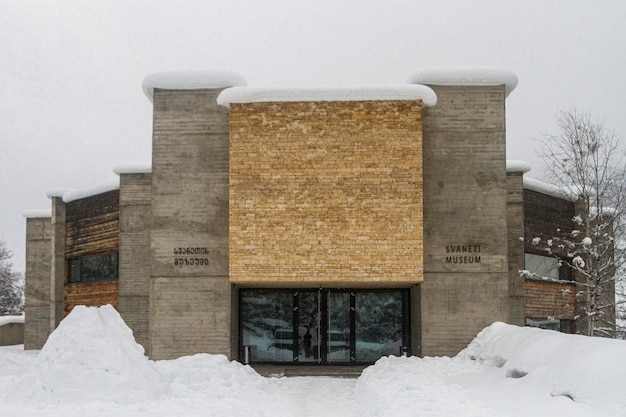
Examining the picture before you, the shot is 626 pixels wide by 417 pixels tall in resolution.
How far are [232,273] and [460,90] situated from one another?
334 inches

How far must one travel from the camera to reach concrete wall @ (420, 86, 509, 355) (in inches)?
751

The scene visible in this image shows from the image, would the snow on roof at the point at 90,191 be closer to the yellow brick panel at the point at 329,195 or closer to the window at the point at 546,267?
the yellow brick panel at the point at 329,195

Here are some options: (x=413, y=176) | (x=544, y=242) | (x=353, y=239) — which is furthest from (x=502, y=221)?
(x=544, y=242)

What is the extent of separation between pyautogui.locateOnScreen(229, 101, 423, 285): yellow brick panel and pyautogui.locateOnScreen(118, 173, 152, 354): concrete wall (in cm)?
795

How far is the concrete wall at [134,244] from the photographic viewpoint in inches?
991

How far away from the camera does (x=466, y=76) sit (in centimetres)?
1970

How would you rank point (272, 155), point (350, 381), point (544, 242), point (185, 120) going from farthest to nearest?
point (544, 242) → point (185, 120) → point (272, 155) → point (350, 381)

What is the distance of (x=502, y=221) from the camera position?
63.8 feet

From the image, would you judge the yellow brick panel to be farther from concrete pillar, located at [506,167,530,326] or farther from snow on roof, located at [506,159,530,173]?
snow on roof, located at [506,159,530,173]

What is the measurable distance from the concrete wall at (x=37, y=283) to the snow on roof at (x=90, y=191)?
5.23 meters

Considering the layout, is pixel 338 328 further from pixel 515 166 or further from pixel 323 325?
pixel 515 166

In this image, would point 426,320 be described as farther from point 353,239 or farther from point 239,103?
point 239,103

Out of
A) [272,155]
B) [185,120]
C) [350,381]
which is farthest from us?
[185,120]

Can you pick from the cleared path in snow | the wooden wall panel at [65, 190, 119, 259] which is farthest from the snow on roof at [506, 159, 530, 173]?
the wooden wall panel at [65, 190, 119, 259]
